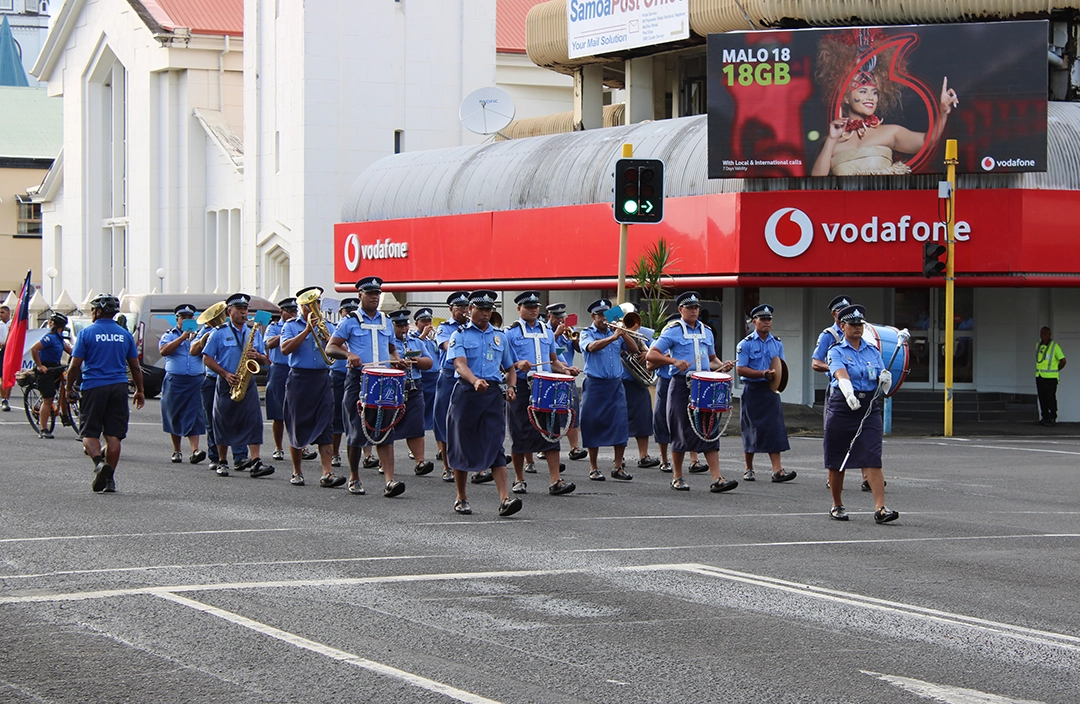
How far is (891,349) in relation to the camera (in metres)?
13.1

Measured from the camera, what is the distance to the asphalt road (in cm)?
681

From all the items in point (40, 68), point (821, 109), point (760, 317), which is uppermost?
point (40, 68)

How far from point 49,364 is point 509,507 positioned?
1056 centimetres

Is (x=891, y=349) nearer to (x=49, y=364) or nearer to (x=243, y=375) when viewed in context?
(x=243, y=375)

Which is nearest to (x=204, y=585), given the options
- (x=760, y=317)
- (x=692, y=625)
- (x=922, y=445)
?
(x=692, y=625)

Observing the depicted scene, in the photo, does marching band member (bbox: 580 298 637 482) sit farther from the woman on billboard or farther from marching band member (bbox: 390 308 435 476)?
the woman on billboard

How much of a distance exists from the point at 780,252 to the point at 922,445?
6855 millimetres

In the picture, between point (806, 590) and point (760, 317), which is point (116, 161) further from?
point (806, 590)

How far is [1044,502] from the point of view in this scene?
14156 mm

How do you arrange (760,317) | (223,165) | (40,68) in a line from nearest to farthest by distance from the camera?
(760,317) → (223,165) → (40,68)

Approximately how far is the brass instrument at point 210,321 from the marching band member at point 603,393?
411cm

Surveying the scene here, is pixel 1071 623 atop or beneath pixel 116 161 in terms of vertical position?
beneath

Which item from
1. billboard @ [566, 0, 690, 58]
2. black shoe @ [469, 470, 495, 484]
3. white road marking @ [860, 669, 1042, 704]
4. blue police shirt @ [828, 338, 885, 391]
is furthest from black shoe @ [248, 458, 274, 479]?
billboard @ [566, 0, 690, 58]

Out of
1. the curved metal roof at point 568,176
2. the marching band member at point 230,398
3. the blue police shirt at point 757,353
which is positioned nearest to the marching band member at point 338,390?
the marching band member at point 230,398
